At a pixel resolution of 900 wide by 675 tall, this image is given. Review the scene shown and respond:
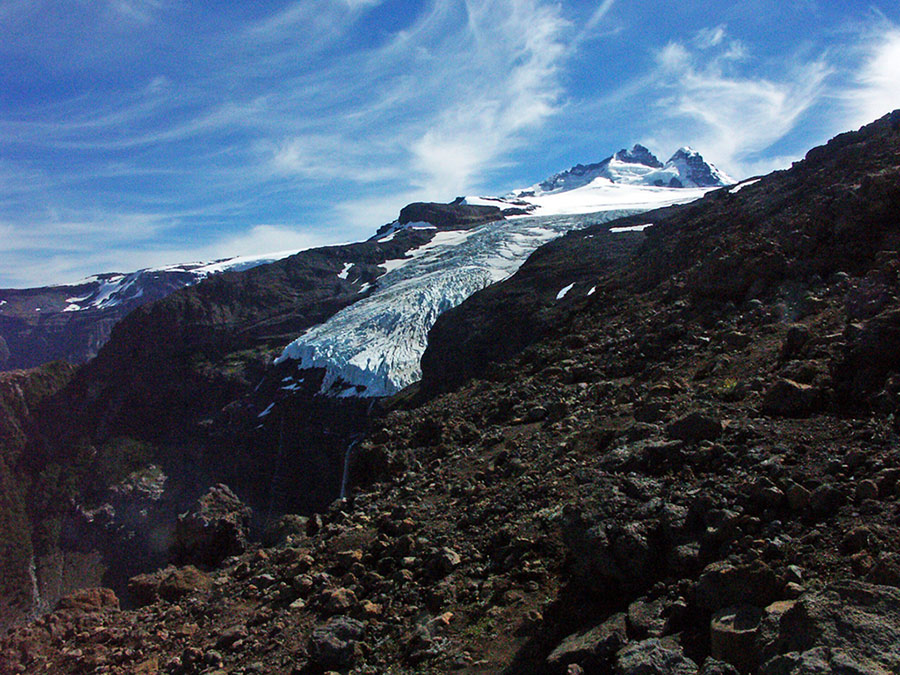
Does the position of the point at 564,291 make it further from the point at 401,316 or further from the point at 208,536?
the point at 208,536

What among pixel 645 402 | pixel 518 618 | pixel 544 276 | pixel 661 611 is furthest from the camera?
pixel 544 276

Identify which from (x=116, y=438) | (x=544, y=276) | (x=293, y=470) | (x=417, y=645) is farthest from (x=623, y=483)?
(x=116, y=438)

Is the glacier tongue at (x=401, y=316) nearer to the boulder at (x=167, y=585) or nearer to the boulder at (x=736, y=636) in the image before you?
the boulder at (x=167, y=585)

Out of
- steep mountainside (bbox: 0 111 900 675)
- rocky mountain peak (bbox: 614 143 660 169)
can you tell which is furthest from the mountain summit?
steep mountainside (bbox: 0 111 900 675)

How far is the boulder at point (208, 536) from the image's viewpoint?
1081cm

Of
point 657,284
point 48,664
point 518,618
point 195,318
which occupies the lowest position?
point 48,664

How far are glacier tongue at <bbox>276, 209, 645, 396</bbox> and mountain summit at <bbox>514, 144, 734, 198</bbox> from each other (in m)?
75.4

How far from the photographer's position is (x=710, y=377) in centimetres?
788

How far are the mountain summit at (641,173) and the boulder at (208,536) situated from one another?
120269mm

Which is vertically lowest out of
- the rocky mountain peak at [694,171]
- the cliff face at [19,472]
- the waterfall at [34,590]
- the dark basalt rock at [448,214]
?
the waterfall at [34,590]

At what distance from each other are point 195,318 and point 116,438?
49.7 feet

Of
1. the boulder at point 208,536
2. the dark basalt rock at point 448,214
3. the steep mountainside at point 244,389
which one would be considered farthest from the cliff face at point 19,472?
the dark basalt rock at point 448,214

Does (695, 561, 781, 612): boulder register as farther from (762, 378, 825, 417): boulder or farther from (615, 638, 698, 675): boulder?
(762, 378, 825, 417): boulder

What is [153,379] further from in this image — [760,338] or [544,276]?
[760,338]
